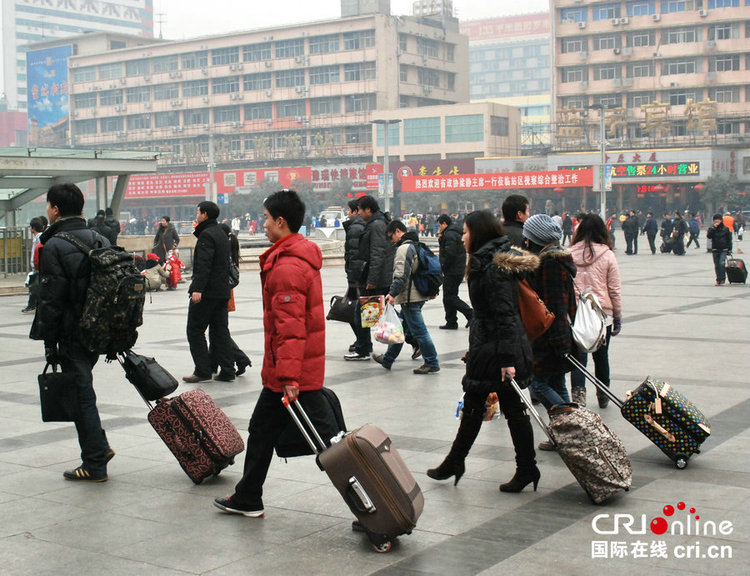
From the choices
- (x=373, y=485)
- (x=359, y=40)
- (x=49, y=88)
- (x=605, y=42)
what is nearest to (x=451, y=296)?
(x=373, y=485)

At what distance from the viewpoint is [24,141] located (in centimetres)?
14312

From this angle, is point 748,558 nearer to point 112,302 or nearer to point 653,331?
point 112,302

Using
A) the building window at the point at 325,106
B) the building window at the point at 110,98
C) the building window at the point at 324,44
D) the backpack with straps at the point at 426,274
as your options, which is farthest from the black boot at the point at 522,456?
the building window at the point at 110,98

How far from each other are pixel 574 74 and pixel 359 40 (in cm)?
1909

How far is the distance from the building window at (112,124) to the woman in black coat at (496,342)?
101937 mm

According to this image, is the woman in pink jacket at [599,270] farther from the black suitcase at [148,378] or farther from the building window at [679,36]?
the building window at [679,36]

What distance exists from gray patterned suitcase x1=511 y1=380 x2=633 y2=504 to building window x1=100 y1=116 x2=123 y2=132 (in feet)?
336

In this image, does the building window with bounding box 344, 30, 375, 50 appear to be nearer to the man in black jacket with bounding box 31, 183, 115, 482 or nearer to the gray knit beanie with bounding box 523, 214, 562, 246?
the gray knit beanie with bounding box 523, 214, 562, 246

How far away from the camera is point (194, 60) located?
97188mm

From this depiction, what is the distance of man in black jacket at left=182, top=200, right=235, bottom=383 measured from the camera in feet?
30.9

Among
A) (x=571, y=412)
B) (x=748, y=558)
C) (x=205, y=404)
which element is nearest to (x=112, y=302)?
(x=205, y=404)

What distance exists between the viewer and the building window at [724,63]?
3034 inches

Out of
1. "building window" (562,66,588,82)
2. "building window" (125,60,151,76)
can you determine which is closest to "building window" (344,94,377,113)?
"building window" (562,66,588,82)

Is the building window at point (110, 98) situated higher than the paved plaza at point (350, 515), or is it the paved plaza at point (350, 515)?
the building window at point (110, 98)
